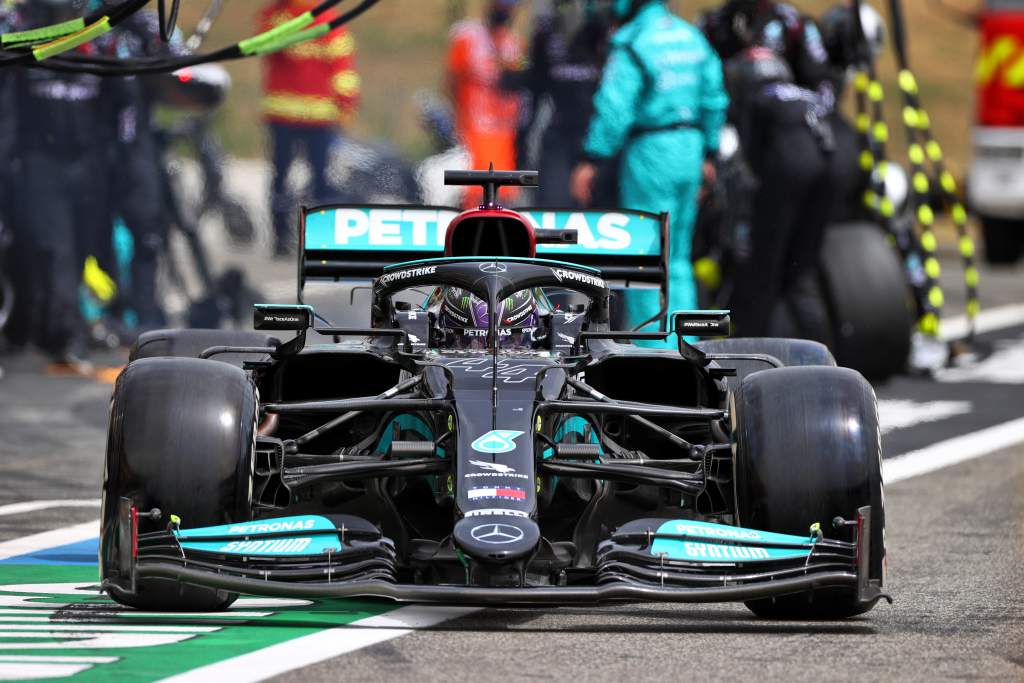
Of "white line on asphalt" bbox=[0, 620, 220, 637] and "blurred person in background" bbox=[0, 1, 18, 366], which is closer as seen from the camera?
"white line on asphalt" bbox=[0, 620, 220, 637]

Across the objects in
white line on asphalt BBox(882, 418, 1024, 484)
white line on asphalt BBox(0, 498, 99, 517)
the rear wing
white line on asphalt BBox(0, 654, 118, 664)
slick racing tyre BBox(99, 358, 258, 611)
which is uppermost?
the rear wing

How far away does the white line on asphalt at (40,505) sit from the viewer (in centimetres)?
958

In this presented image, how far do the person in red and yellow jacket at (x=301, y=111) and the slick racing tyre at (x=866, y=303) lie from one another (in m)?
5.42

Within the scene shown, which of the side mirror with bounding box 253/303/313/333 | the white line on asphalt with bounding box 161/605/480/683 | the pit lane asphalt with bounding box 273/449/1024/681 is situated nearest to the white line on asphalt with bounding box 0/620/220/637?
the white line on asphalt with bounding box 161/605/480/683

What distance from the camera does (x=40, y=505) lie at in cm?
977

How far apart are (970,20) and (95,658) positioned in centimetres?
1642

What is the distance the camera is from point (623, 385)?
8.21 meters

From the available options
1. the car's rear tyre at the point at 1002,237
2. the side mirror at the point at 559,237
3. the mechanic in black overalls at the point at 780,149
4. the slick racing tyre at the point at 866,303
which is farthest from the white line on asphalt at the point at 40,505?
the car's rear tyre at the point at 1002,237

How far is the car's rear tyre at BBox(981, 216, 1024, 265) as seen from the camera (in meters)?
23.4

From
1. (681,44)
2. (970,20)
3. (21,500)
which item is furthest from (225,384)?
(970,20)

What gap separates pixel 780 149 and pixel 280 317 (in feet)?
23.1

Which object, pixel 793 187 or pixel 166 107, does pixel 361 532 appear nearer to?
pixel 793 187

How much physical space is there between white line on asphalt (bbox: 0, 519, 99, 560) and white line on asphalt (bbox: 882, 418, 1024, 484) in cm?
384

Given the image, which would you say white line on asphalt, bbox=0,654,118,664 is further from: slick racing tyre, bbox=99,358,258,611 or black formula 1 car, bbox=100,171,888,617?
slick racing tyre, bbox=99,358,258,611
